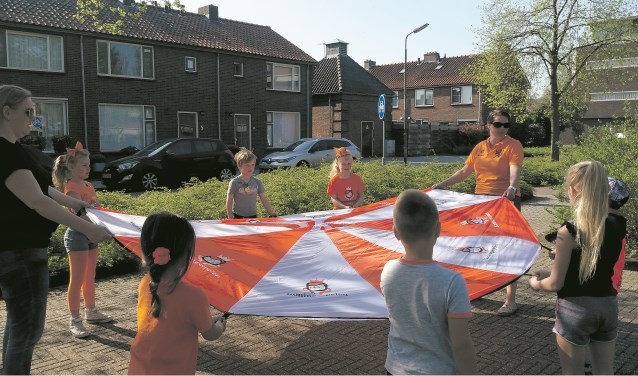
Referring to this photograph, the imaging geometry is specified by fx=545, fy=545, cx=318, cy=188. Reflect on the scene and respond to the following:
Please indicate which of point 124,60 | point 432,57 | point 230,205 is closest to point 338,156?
point 230,205

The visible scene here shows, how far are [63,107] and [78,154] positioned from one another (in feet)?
63.2

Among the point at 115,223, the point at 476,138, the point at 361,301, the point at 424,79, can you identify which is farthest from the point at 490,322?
the point at 424,79

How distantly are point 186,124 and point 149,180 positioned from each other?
8.68 m

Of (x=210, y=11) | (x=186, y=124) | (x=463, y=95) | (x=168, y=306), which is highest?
(x=210, y=11)

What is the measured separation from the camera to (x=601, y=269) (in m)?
3.06

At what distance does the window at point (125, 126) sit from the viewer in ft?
77.2

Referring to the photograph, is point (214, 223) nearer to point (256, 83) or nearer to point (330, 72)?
point (256, 83)

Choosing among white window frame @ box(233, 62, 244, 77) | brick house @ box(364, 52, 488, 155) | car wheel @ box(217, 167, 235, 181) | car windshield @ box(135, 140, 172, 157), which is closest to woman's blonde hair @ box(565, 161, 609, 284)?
car windshield @ box(135, 140, 172, 157)

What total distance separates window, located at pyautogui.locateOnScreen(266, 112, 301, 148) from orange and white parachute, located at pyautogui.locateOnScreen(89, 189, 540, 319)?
24.3 metres

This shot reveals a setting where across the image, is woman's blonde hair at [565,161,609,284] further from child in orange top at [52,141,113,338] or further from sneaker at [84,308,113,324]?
sneaker at [84,308,113,324]

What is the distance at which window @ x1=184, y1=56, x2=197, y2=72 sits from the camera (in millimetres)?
26094

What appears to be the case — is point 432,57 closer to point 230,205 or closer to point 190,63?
point 190,63

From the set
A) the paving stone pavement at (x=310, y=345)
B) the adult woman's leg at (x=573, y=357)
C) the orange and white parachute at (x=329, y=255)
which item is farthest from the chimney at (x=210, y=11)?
the adult woman's leg at (x=573, y=357)

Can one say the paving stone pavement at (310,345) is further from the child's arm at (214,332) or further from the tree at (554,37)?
the tree at (554,37)
